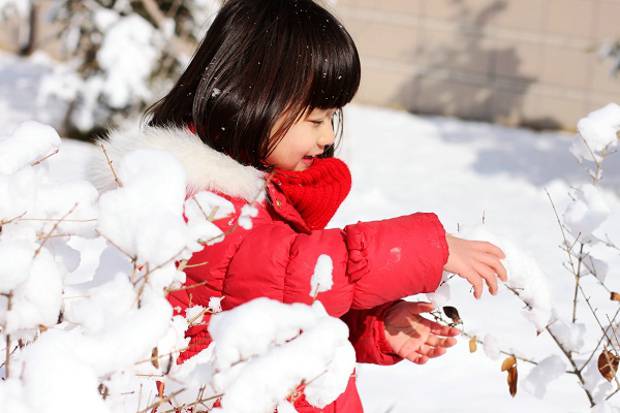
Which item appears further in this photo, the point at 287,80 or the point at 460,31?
the point at 460,31

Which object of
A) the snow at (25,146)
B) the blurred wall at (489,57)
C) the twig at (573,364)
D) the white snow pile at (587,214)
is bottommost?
the blurred wall at (489,57)

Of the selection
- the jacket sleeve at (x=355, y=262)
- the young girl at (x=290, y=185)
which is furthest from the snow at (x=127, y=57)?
the jacket sleeve at (x=355, y=262)

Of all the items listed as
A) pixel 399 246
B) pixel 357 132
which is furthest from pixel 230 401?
pixel 357 132

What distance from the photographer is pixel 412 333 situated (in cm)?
209

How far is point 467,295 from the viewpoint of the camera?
13.0 feet

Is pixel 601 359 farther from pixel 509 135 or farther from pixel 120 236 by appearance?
pixel 509 135

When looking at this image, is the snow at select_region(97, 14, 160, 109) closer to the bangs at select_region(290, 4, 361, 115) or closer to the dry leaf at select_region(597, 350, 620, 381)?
the bangs at select_region(290, 4, 361, 115)

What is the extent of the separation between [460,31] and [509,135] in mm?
1349

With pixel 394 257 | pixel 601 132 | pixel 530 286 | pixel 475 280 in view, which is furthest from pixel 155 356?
pixel 601 132

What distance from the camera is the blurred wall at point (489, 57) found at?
9211 millimetres

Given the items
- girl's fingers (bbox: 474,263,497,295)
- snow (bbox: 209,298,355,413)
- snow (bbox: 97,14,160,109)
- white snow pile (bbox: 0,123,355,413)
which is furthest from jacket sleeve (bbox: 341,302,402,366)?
snow (bbox: 97,14,160,109)

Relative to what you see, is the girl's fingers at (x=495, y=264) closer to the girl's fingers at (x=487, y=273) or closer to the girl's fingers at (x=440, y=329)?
the girl's fingers at (x=487, y=273)

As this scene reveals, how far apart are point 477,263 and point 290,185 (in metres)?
0.47

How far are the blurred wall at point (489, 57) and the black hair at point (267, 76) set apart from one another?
761 centimetres
